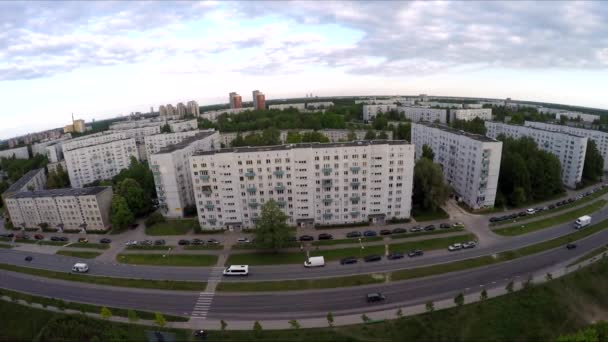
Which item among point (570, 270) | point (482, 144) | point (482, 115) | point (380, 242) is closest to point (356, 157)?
point (380, 242)

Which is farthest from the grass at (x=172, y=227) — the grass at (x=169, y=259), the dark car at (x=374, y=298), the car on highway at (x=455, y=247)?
the car on highway at (x=455, y=247)

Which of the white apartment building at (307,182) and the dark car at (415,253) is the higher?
the white apartment building at (307,182)

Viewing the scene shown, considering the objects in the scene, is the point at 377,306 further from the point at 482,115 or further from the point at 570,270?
the point at 482,115

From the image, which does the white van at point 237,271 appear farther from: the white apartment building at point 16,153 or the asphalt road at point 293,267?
the white apartment building at point 16,153

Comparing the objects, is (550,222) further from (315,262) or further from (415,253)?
(315,262)

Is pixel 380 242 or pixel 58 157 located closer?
pixel 380 242

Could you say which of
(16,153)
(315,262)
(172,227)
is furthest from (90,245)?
(16,153)
